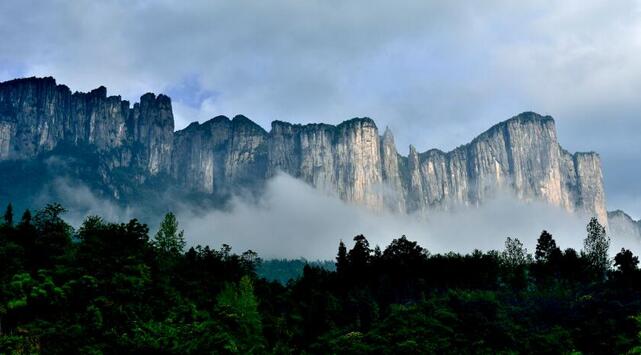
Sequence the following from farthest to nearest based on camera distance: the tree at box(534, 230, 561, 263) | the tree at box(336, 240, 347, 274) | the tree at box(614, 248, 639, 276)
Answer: the tree at box(534, 230, 561, 263), the tree at box(336, 240, 347, 274), the tree at box(614, 248, 639, 276)

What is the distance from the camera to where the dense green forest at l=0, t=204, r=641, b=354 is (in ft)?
150

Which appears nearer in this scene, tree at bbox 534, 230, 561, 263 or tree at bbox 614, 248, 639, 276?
tree at bbox 614, 248, 639, 276

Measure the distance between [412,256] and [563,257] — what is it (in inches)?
952

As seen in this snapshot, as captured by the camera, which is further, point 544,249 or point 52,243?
point 544,249

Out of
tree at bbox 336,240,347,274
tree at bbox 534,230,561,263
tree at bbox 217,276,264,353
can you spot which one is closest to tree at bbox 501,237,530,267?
tree at bbox 534,230,561,263

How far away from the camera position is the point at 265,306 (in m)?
77.6

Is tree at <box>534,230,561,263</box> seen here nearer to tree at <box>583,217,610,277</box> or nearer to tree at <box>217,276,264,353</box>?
tree at <box>583,217,610,277</box>

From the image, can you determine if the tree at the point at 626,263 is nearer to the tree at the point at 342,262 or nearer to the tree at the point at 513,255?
the tree at the point at 513,255

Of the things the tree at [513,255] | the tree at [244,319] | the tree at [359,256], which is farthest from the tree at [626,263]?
the tree at [244,319]

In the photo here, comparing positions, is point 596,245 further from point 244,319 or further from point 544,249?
point 244,319

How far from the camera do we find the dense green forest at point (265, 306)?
150 feet

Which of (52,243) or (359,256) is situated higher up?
(359,256)

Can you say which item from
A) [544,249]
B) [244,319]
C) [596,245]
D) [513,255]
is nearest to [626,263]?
[544,249]

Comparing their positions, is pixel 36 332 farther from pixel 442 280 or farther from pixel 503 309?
pixel 442 280
